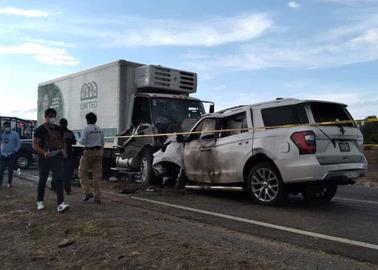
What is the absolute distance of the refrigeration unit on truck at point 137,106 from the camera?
46.1ft

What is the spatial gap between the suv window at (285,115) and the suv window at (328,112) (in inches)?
8.2

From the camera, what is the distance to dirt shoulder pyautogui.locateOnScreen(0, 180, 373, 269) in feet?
17.9

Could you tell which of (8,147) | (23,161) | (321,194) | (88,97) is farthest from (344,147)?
(23,161)

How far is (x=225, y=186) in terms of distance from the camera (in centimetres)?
1076

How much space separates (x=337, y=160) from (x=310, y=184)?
2.27 feet

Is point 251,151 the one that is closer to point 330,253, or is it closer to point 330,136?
point 330,136

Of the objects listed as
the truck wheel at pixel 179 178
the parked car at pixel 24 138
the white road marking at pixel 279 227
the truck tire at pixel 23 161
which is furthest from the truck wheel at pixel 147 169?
the truck tire at pixel 23 161

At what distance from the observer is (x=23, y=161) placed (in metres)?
24.2

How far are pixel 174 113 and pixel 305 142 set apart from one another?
621 centimetres

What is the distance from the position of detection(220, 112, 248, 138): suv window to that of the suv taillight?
1491mm

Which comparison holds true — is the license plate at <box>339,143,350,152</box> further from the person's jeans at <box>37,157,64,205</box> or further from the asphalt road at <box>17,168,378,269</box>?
the person's jeans at <box>37,157,64,205</box>

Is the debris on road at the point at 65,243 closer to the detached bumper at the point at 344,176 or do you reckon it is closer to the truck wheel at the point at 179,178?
the detached bumper at the point at 344,176

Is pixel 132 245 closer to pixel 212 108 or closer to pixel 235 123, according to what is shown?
pixel 235 123

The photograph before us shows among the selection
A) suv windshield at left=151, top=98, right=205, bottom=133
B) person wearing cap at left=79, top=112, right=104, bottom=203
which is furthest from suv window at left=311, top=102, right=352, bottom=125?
suv windshield at left=151, top=98, right=205, bottom=133
